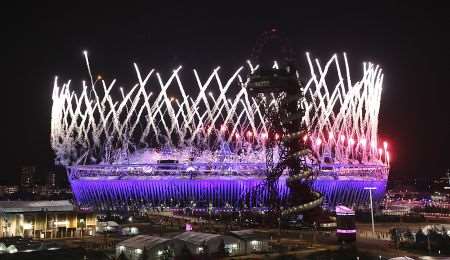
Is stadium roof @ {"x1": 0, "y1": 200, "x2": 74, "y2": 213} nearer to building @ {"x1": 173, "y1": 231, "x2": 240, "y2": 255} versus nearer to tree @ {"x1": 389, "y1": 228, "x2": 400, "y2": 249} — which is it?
building @ {"x1": 173, "y1": 231, "x2": 240, "y2": 255}

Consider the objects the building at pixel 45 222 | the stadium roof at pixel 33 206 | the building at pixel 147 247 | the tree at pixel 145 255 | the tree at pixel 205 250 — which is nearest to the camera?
the tree at pixel 145 255

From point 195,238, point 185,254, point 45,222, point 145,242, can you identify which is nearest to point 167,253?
point 185,254

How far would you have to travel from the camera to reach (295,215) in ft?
168

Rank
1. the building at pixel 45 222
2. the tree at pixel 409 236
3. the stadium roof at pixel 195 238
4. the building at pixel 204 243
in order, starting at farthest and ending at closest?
the building at pixel 45 222 < the tree at pixel 409 236 < the stadium roof at pixel 195 238 < the building at pixel 204 243

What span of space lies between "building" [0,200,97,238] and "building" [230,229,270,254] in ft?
56.9

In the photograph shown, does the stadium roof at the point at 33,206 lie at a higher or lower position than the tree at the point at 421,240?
higher

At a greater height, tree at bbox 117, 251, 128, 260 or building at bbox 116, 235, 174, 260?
building at bbox 116, 235, 174, 260

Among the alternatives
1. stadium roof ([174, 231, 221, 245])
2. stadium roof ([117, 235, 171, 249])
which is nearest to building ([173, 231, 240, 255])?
stadium roof ([174, 231, 221, 245])

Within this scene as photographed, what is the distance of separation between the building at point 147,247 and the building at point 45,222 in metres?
14.4

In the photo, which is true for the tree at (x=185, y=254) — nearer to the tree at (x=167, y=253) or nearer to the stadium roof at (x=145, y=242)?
the tree at (x=167, y=253)

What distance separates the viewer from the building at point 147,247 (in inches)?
1215

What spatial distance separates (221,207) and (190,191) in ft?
20.1

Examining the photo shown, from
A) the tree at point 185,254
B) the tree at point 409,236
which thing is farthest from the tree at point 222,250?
the tree at point 409,236

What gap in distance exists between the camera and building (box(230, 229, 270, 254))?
34.4 metres
